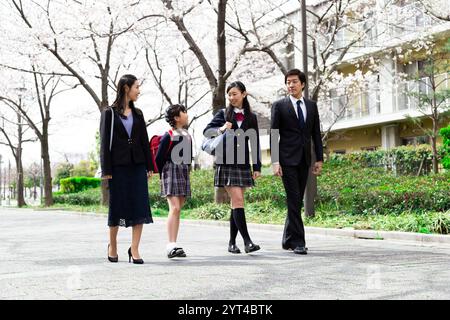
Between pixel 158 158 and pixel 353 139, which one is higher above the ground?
pixel 353 139

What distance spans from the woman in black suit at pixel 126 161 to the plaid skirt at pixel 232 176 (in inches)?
34.1

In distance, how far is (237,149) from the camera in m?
6.54

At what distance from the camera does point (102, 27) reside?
18938 millimetres

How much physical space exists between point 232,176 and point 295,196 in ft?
2.39

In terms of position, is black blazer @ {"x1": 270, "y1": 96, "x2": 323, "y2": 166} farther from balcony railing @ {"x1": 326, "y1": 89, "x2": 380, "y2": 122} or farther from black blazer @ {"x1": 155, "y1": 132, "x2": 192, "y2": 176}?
balcony railing @ {"x1": 326, "y1": 89, "x2": 380, "y2": 122}

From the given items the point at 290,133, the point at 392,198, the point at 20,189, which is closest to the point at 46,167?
the point at 20,189

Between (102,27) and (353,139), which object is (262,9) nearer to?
(102,27)

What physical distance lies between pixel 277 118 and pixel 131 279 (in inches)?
100

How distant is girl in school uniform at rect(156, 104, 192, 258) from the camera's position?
645 cm

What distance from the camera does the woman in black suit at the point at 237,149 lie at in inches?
255

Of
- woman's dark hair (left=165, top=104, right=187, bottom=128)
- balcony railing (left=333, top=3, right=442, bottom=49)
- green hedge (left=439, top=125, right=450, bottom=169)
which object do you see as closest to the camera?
woman's dark hair (left=165, top=104, right=187, bottom=128)

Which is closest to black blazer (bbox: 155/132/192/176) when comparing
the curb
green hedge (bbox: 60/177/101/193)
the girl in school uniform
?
Answer: the girl in school uniform

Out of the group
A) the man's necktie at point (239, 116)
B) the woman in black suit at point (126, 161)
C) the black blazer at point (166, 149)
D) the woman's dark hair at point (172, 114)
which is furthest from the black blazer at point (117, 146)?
the man's necktie at point (239, 116)
